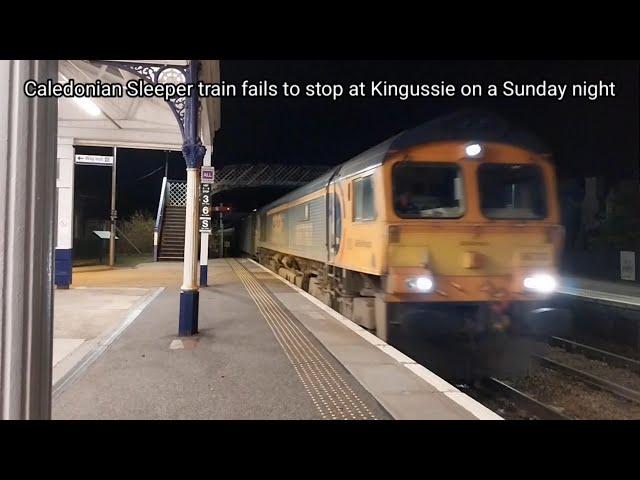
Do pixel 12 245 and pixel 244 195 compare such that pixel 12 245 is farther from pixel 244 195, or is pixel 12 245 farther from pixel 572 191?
pixel 244 195

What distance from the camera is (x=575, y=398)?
6457 mm

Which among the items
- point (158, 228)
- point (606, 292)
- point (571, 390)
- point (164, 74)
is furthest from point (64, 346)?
point (158, 228)

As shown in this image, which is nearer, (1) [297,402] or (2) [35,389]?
(2) [35,389]

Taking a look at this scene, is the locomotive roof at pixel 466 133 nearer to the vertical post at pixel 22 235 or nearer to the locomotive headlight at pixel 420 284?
the locomotive headlight at pixel 420 284

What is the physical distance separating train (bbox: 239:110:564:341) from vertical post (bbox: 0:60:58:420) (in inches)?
165

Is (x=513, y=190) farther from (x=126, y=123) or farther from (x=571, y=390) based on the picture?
(x=126, y=123)

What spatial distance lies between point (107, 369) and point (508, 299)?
4791mm

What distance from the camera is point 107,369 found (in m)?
5.29

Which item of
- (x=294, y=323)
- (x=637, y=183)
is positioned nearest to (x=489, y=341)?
(x=294, y=323)

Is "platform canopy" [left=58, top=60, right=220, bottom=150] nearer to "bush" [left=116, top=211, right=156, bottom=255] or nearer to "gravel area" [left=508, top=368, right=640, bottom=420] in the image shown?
"gravel area" [left=508, top=368, right=640, bottom=420]

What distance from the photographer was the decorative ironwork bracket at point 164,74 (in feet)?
22.5

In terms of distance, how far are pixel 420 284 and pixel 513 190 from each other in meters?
1.82

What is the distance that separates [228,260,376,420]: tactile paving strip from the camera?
13.5 ft

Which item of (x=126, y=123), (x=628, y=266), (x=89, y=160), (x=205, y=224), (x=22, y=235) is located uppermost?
(x=126, y=123)
